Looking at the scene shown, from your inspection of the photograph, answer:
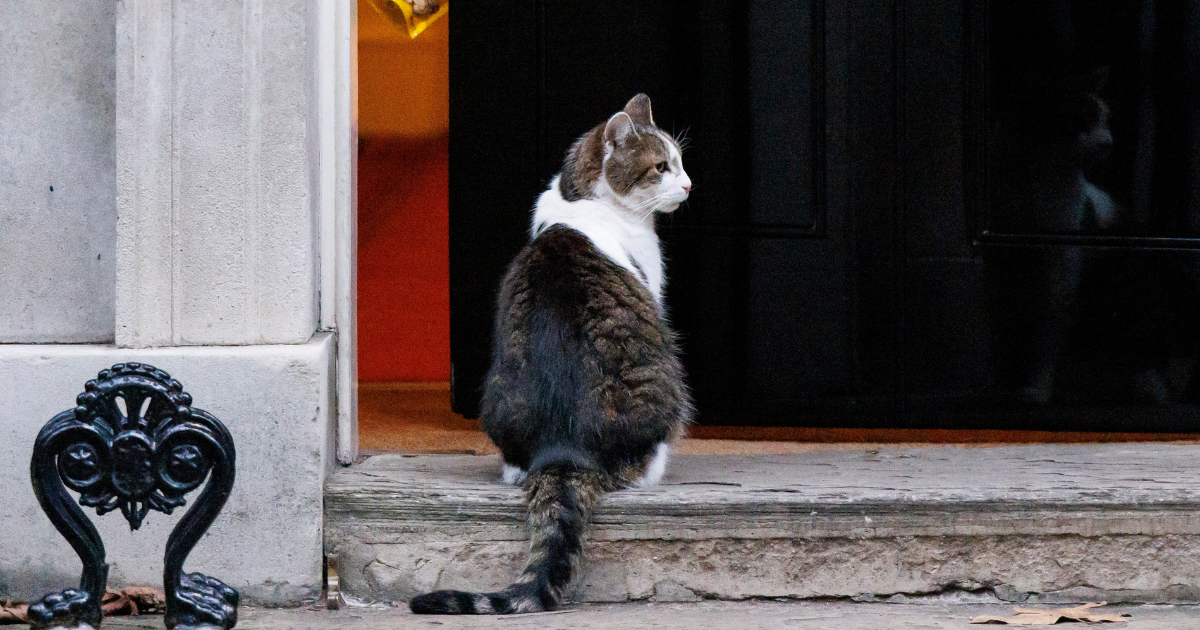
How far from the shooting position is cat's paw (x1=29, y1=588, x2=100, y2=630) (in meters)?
1.83

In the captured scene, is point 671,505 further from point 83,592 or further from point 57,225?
point 57,225

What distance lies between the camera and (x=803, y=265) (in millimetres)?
3680

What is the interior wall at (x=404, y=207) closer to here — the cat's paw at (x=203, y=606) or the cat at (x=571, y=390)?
the cat at (x=571, y=390)

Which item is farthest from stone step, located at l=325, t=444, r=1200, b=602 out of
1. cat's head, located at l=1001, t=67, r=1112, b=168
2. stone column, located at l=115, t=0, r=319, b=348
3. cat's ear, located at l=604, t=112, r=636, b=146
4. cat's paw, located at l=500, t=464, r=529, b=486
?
cat's head, located at l=1001, t=67, r=1112, b=168

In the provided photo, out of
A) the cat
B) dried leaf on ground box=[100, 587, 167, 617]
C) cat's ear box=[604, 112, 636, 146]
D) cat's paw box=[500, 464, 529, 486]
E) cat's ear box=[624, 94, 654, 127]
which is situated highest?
cat's ear box=[624, 94, 654, 127]

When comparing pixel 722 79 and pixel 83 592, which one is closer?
pixel 83 592

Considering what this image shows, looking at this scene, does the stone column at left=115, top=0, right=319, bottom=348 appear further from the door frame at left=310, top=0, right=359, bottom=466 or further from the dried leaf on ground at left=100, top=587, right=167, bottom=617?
the dried leaf on ground at left=100, top=587, right=167, bottom=617

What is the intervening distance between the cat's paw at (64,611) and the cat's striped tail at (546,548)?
26.3 inches

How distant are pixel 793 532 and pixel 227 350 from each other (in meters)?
1.37

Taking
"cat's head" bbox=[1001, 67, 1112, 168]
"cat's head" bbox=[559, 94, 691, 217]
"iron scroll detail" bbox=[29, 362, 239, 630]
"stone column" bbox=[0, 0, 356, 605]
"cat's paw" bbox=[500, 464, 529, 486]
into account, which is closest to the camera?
"iron scroll detail" bbox=[29, 362, 239, 630]

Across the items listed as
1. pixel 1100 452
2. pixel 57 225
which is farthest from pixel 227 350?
pixel 1100 452

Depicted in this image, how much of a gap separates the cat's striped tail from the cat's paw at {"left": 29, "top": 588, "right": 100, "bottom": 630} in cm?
67

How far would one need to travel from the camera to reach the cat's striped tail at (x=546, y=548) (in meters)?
2.31

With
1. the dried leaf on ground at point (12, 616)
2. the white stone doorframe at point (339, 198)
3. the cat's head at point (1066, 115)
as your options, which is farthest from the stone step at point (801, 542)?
the cat's head at point (1066, 115)
